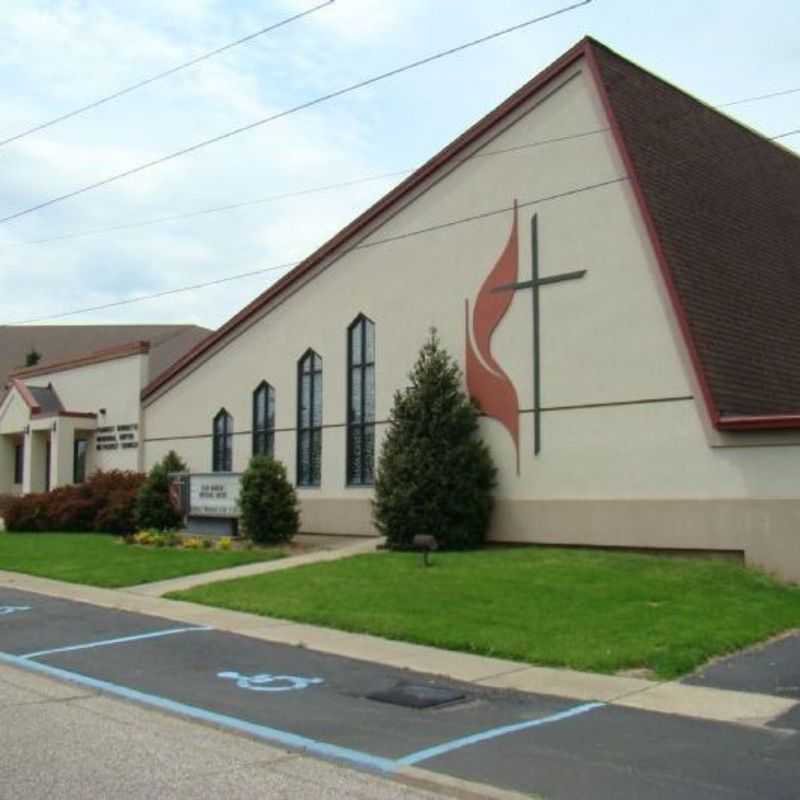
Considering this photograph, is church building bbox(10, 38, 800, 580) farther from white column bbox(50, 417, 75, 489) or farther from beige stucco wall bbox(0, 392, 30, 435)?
beige stucco wall bbox(0, 392, 30, 435)

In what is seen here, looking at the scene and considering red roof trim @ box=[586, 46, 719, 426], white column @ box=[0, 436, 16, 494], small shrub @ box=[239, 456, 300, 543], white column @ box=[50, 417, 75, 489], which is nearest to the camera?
red roof trim @ box=[586, 46, 719, 426]

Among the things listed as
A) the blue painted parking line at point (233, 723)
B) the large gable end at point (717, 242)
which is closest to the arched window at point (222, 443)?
the large gable end at point (717, 242)

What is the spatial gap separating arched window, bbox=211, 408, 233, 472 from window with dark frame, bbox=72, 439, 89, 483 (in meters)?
9.05

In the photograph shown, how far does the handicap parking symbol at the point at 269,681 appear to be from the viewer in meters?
9.84

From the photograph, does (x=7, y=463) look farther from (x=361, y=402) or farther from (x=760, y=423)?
(x=760, y=423)

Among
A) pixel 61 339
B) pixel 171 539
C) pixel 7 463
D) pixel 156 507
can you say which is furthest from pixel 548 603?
pixel 61 339

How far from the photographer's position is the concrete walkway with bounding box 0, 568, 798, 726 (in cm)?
901

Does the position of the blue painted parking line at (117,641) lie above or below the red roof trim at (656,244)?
below

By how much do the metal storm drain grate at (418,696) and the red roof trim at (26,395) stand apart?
3113 cm

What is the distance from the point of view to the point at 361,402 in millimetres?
25234

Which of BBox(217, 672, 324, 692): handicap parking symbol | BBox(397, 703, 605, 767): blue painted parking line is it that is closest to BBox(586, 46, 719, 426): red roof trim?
BBox(397, 703, 605, 767): blue painted parking line

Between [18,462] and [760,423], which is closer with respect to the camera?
[760,423]

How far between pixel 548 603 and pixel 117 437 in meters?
24.0

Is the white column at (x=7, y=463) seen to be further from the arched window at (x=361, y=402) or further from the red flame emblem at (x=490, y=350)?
the red flame emblem at (x=490, y=350)
